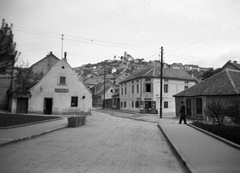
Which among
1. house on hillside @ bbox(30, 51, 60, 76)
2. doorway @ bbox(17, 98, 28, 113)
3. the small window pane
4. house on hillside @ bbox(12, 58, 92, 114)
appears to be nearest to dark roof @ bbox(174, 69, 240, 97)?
house on hillside @ bbox(12, 58, 92, 114)

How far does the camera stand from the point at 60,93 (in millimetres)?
30266

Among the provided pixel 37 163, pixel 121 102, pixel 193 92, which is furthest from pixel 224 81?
pixel 121 102

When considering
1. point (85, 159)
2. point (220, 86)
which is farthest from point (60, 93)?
point (85, 159)

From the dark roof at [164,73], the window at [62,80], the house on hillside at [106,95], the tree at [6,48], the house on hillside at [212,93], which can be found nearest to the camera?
the tree at [6,48]

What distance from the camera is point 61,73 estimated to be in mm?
30578

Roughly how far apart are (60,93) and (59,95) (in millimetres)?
313

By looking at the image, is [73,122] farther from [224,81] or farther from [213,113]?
[224,81]

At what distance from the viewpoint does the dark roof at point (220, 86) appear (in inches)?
934

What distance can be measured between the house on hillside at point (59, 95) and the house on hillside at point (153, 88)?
1394 cm

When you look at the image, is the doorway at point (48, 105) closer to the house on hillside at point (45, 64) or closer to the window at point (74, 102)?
the window at point (74, 102)

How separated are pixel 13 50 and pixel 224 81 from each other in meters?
23.8

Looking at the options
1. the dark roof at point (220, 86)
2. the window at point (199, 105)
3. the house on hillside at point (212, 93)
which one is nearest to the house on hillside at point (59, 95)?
the house on hillside at point (212, 93)

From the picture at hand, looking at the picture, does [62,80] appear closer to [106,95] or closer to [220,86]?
[220,86]

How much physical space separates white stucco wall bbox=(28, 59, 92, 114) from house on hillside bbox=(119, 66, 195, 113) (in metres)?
13.9
